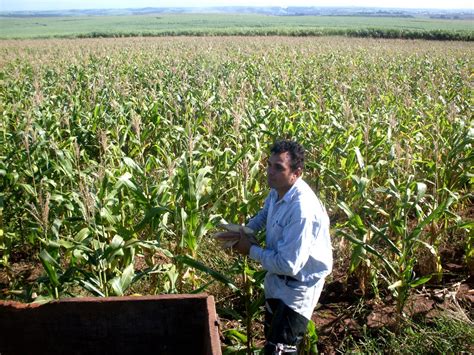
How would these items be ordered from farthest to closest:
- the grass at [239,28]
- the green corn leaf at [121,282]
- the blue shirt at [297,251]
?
1. the grass at [239,28]
2. the green corn leaf at [121,282]
3. the blue shirt at [297,251]

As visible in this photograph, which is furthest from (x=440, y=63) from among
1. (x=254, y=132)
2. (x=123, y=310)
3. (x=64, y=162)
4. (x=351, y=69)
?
(x=123, y=310)

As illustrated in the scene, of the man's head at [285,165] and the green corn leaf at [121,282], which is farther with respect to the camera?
the green corn leaf at [121,282]

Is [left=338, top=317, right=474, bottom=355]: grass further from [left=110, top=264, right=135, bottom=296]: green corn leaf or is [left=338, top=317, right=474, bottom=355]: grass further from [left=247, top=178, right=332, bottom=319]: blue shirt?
[left=110, top=264, right=135, bottom=296]: green corn leaf

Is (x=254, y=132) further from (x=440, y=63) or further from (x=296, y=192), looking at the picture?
(x=440, y=63)

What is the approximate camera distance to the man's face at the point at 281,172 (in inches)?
111

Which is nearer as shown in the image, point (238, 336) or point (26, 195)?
point (238, 336)

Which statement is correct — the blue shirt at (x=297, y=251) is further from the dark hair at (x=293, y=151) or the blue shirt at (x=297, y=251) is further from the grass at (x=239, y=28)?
the grass at (x=239, y=28)

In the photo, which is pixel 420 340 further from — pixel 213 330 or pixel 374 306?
pixel 213 330

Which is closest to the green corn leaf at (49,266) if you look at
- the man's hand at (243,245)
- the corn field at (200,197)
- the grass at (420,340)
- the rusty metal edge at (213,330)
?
the corn field at (200,197)

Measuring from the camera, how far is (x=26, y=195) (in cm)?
475

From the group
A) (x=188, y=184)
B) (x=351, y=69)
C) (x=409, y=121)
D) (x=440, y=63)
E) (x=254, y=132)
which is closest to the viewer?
(x=188, y=184)

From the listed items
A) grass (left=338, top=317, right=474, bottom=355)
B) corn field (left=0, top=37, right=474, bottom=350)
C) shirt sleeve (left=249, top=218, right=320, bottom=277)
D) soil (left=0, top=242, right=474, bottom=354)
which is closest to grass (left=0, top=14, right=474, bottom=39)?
corn field (left=0, top=37, right=474, bottom=350)

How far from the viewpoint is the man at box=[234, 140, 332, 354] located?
8.85ft

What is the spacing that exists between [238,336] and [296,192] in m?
1.31
